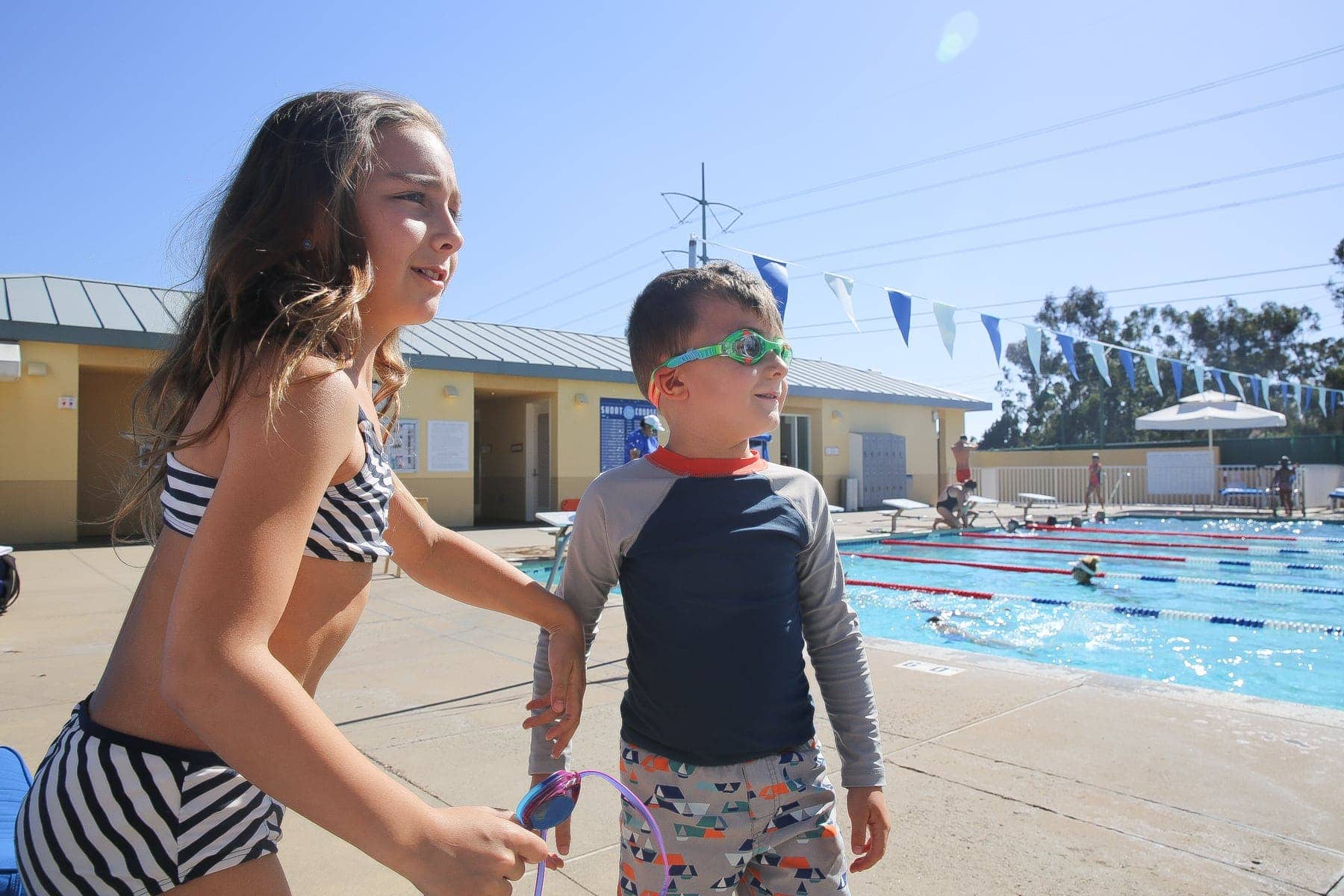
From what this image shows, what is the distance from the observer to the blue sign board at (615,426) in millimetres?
18734

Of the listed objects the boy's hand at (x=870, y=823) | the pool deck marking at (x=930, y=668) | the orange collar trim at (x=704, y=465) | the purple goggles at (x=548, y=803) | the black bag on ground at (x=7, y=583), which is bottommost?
the pool deck marking at (x=930, y=668)

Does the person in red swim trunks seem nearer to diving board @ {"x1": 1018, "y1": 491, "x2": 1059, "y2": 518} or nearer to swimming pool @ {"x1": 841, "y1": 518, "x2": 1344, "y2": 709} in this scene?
swimming pool @ {"x1": 841, "y1": 518, "x2": 1344, "y2": 709}

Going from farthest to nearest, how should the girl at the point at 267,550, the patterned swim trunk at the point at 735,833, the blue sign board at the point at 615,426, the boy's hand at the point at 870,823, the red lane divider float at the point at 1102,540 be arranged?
the blue sign board at the point at 615,426 → the red lane divider float at the point at 1102,540 → the boy's hand at the point at 870,823 → the patterned swim trunk at the point at 735,833 → the girl at the point at 267,550

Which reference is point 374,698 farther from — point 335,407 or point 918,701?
point 335,407

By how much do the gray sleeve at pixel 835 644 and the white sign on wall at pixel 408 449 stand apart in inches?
581

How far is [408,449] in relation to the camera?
52.0 ft

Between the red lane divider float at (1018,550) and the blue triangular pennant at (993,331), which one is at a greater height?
the blue triangular pennant at (993,331)

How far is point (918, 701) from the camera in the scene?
441cm

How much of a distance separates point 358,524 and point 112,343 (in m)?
14.7

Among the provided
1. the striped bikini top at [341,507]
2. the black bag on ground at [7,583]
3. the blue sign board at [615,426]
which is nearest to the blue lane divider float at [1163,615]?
the black bag on ground at [7,583]

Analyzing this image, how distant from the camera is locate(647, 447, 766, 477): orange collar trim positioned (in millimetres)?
1714

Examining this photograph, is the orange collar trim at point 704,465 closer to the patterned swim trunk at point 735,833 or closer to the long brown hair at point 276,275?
Answer: the patterned swim trunk at point 735,833

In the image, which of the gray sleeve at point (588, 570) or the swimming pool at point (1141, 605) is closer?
the gray sleeve at point (588, 570)

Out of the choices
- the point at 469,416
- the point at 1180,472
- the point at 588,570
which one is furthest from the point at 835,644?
the point at 1180,472
